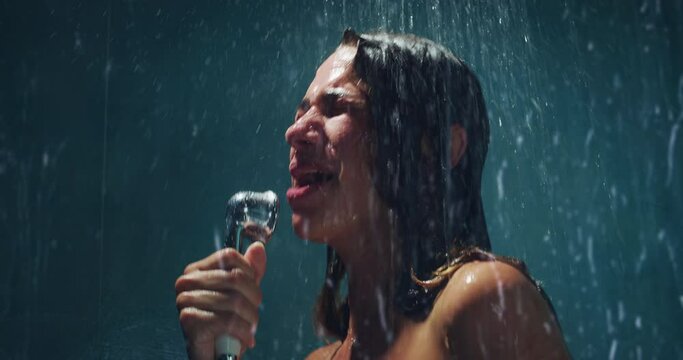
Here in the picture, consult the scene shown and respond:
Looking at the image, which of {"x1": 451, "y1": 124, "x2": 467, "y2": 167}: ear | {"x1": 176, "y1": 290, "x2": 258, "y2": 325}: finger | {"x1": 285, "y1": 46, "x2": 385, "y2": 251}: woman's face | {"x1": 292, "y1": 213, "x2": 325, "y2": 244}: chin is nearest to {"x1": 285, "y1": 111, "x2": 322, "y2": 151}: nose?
{"x1": 285, "y1": 46, "x2": 385, "y2": 251}: woman's face

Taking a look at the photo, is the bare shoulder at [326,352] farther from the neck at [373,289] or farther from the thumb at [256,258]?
the thumb at [256,258]

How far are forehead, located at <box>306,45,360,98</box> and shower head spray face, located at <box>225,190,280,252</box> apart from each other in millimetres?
263

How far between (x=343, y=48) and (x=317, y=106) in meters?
0.15

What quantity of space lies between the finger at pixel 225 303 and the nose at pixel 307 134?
332mm

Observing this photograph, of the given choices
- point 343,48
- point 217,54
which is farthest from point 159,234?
point 343,48

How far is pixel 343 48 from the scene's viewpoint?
4.47 feet

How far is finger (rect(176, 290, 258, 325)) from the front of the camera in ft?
3.27

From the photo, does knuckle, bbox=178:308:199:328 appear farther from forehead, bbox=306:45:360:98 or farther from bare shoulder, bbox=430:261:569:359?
forehead, bbox=306:45:360:98

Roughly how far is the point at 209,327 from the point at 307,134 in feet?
A: 1.26

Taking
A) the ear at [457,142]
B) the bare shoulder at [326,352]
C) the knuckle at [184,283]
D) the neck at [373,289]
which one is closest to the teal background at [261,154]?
the bare shoulder at [326,352]

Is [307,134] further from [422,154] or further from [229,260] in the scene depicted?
[229,260]

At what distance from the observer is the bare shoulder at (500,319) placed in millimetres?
980

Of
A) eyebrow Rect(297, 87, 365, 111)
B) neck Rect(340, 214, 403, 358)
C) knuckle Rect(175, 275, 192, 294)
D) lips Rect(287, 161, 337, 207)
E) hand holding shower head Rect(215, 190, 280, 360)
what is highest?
eyebrow Rect(297, 87, 365, 111)

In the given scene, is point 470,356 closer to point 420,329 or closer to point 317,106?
point 420,329
